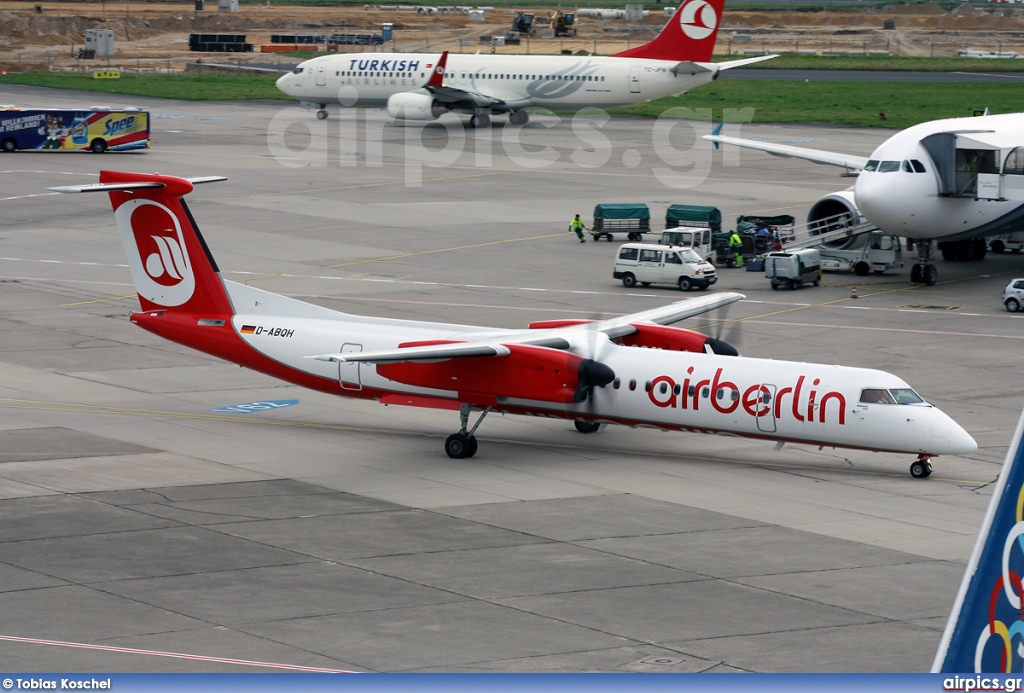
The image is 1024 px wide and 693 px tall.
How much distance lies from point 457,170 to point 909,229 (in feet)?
125

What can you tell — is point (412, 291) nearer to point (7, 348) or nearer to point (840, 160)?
point (7, 348)

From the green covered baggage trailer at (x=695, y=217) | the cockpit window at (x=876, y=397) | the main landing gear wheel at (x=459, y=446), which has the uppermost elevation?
the green covered baggage trailer at (x=695, y=217)

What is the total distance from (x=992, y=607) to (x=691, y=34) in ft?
295

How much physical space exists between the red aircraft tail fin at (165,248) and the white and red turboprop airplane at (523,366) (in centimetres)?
4

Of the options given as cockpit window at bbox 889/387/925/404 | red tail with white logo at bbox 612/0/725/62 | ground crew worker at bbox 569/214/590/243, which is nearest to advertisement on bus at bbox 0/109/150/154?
red tail with white logo at bbox 612/0/725/62

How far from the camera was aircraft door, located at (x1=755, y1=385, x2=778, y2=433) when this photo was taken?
30.8 meters

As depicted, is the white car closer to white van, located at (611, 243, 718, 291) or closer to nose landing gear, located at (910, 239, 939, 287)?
nose landing gear, located at (910, 239, 939, 287)

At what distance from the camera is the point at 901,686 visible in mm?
7332

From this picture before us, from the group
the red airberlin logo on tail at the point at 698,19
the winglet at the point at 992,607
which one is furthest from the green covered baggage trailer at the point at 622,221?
the winglet at the point at 992,607

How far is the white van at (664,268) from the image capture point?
5316 cm

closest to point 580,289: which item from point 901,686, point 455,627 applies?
point 455,627

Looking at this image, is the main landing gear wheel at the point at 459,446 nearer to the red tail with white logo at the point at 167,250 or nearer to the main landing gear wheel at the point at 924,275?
the red tail with white logo at the point at 167,250

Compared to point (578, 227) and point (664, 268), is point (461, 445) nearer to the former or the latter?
point (664, 268)

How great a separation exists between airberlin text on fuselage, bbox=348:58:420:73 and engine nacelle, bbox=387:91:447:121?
2.65 m
